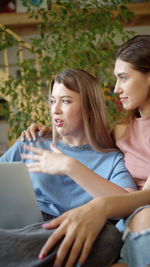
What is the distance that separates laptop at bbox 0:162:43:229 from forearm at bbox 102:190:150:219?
20 cm

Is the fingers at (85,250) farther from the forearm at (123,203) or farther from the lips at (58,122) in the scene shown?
the lips at (58,122)

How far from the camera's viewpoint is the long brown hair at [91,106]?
4.10ft

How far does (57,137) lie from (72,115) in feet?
0.48

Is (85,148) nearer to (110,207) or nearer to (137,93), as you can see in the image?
(137,93)

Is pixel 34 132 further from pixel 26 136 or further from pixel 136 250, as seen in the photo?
pixel 136 250

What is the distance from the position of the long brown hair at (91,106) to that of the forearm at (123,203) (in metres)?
0.40

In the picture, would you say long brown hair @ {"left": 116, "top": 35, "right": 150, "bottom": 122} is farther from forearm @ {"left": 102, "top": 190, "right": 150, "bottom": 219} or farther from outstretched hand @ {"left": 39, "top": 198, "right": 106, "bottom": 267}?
outstretched hand @ {"left": 39, "top": 198, "right": 106, "bottom": 267}

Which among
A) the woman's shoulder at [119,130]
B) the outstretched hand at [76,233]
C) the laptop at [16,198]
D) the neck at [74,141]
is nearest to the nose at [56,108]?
the neck at [74,141]

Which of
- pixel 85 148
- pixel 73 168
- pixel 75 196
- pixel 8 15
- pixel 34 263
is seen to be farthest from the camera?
pixel 8 15

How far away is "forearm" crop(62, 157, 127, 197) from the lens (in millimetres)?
913

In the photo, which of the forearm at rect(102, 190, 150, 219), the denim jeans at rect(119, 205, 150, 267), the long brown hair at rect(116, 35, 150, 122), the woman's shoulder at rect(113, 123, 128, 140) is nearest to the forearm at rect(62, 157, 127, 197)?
the forearm at rect(102, 190, 150, 219)

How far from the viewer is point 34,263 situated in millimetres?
646

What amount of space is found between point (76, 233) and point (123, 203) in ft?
0.58

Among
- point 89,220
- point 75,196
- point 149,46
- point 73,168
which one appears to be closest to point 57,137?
point 75,196
